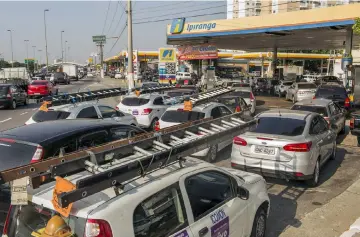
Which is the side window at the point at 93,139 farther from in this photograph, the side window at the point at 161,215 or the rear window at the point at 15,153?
the side window at the point at 161,215

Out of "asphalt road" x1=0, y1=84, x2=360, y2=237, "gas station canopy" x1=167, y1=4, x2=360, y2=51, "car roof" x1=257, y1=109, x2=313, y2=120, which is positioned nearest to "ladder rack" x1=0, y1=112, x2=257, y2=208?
"asphalt road" x1=0, y1=84, x2=360, y2=237

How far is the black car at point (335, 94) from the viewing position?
59.6 feet

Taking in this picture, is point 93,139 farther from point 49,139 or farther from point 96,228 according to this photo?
point 96,228

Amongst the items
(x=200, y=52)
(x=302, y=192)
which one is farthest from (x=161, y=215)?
(x=200, y=52)

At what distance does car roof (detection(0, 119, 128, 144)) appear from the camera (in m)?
5.66

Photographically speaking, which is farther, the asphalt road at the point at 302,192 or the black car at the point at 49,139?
the asphalt road at the point at 302,192

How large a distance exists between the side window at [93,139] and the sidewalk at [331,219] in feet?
11.1

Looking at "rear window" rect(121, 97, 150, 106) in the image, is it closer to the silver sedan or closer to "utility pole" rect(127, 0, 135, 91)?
the silver sedan

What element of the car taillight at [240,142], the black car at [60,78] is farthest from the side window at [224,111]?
the black car at [60,78]

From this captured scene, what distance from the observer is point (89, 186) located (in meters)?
2.88

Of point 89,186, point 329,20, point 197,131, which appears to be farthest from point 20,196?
point 329,20

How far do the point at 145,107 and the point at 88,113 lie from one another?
4.11 meters

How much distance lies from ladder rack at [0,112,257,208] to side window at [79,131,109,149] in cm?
186

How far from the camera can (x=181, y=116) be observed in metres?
10.7
